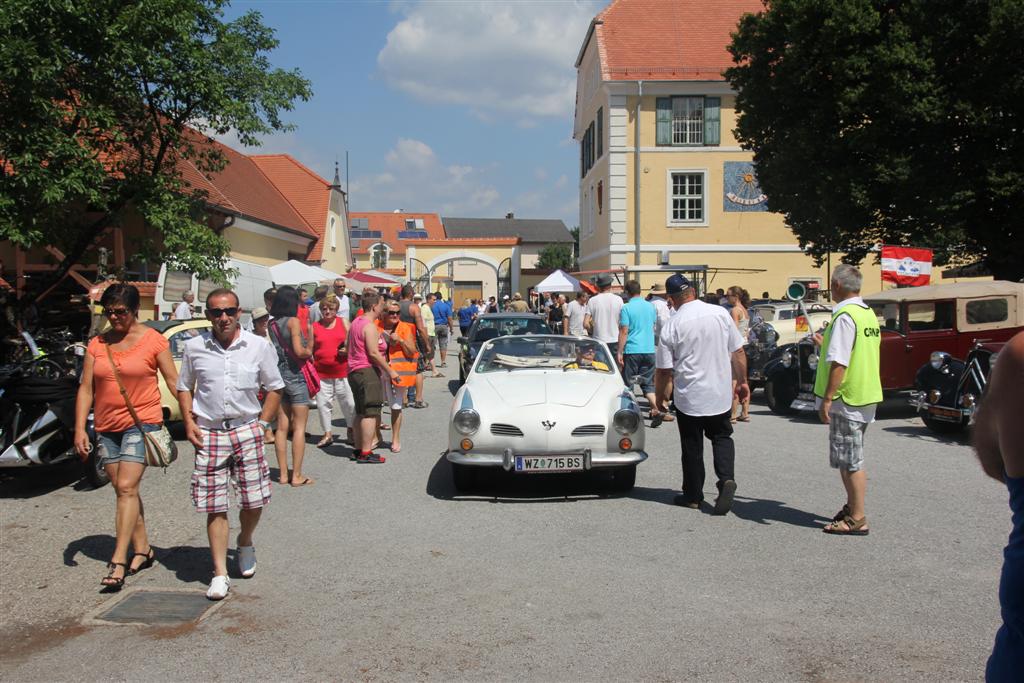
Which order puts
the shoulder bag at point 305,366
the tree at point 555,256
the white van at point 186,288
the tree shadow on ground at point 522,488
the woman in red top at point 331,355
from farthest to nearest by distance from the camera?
the tree at point 555,256, the white van at point 186,288, the woman in red top at point 331,355, the shoulder bag at point 305,366, the tree shadow on ground at point 522,488

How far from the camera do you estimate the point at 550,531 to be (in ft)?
21.3

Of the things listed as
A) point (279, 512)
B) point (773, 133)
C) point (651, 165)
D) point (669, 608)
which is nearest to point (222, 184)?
point (651, 165)

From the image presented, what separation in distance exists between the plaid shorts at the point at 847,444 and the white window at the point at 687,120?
30.3m

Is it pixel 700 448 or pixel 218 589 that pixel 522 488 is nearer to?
pixel 700 448

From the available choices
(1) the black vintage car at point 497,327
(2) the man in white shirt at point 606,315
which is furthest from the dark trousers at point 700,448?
(1) the black vintage car at point 497,327

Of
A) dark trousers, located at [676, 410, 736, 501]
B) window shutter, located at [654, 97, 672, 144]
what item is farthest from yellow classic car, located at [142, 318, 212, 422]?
window shutter, located at [654, 97, 672, 144]

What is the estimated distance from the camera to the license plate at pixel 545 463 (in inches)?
284

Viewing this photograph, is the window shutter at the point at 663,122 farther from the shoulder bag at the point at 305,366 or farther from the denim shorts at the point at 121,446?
the denim shorts at the point at 121,446

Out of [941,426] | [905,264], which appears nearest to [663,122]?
[905,264]

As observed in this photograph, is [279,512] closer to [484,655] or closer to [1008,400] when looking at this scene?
[484,655]

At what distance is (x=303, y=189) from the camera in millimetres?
46094

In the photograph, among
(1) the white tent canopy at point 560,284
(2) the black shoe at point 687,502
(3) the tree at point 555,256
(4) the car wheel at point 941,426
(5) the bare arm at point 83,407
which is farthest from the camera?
(3) the tree at point 555,256

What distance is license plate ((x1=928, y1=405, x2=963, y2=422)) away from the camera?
34.1ft

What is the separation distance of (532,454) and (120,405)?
327 cm
